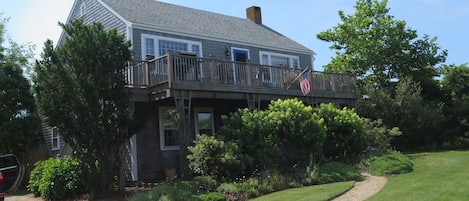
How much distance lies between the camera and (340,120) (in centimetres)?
1627

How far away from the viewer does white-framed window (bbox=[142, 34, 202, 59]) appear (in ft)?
54.3

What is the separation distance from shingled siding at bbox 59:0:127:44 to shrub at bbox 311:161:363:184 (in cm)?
893

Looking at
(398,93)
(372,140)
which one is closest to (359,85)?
(398,93)

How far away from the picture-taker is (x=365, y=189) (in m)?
11.0

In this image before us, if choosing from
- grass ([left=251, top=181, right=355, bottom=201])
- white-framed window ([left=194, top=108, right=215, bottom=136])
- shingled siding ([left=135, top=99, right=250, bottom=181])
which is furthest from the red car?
white-framed window ([left=194, top=108, right=215, bottom=136])

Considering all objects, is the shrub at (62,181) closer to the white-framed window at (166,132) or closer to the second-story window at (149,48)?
the white-framed window at (166,132)

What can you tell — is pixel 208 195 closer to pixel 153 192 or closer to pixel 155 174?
pixel 153 192

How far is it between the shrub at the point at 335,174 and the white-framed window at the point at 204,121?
5324mm

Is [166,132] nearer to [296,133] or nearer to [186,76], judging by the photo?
[186,76]

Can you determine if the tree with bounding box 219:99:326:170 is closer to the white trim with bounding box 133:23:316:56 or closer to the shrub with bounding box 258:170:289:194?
the shrub with bounding box 258:170:289:194

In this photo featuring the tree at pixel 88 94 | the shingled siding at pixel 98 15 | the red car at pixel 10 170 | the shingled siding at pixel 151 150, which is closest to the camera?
the red car at pixel 10 170

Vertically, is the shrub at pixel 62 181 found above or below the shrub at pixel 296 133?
below

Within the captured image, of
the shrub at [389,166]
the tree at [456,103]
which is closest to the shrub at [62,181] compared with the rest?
the shrub at [389,166]

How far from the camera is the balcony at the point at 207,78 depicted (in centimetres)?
1343
